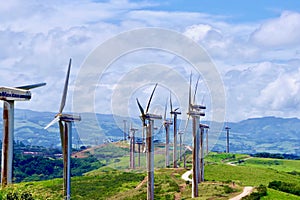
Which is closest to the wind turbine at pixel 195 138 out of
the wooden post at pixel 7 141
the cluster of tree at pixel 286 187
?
the cluster of tree at pixel 286 187

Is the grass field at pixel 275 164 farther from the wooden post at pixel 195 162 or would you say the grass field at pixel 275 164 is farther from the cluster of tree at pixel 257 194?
the wooden post at pixel 195 162

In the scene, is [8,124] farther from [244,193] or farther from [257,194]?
[244,193]

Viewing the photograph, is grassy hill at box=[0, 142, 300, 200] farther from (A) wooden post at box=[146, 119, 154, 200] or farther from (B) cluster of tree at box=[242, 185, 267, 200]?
(A) wooden post at box=[146, 119, 154, 200]

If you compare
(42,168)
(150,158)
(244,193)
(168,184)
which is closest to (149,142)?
(150,158)

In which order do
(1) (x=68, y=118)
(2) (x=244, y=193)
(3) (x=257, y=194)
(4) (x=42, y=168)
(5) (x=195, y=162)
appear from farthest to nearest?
1. (4) (x=42, y=168)
2. (2) (x=244, y=193)
3. (3) (x=257, y=194)
4. (5) (x=195, y=162)
5. (1) (x=68, y=118)

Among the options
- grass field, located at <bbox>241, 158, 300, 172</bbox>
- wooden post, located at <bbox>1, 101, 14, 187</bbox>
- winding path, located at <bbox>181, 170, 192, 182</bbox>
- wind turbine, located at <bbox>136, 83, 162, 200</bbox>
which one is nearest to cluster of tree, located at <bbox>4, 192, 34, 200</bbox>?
wooden post, located at <bbox>1, 101, 14, 187</bbox>
